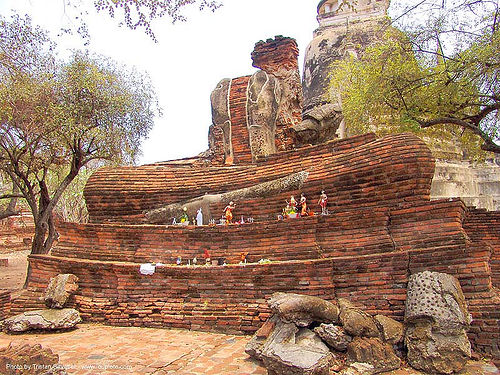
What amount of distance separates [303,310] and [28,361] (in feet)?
9.53

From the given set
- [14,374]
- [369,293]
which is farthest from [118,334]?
[369,293]

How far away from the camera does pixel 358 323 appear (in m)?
5.14

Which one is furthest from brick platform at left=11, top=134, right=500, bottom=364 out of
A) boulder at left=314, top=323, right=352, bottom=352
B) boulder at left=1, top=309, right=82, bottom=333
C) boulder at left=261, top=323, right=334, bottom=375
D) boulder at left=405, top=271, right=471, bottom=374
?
boulder at left=261, top=323, right=334, bottom=375

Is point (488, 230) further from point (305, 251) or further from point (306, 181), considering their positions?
point (305, 251)

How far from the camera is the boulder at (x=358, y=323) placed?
5113mm

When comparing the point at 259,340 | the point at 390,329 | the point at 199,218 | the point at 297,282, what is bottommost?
the point at 259,340

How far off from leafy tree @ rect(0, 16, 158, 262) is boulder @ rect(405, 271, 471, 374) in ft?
31.8

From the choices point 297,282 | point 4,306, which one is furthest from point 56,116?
point 297,282

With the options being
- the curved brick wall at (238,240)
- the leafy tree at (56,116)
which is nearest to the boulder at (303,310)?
the curved brick wall at (238,240)

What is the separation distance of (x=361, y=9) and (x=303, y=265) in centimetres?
2243

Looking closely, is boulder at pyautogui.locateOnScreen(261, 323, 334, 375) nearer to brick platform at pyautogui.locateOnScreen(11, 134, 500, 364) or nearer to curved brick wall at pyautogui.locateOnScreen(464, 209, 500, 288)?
brick platform at pyautogui.locateOnScreen(11, 134, 500, 364)

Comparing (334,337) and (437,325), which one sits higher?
(437,325)

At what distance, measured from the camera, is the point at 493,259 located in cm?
834

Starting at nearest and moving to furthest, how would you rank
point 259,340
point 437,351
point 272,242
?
point 437,351
point 259,340
point 272,242
